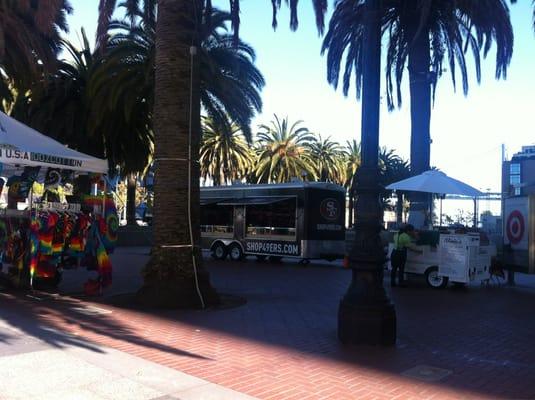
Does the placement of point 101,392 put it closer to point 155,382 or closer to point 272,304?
point 155,382

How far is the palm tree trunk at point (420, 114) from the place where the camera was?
17531 millimetres

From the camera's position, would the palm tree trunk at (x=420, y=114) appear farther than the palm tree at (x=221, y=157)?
No

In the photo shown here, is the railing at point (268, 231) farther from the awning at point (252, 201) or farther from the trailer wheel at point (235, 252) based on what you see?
the awning at point (252, 201)

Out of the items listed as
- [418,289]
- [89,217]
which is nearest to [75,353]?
[89,217]

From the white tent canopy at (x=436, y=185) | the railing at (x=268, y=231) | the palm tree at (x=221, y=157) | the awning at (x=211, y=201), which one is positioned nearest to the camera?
the white tent canopy at (x=436, y=185)

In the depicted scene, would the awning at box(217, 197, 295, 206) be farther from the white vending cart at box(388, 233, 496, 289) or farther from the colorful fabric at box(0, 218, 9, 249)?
the colorful fabric at box(0, 218, 9, 249)

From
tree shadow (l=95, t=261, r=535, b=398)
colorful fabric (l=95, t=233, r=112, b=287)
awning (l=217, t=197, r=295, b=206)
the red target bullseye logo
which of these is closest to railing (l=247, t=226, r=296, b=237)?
awning (l=217, t=197, r=295, b=206)

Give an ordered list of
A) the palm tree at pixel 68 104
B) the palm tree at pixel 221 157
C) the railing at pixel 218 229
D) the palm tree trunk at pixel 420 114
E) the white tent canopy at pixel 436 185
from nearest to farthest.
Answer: the white tent canopy at pixel 436 185 < the palm tree trunk at pixel 420 114 < the palm tree at pixel 68 104 < the railing at pixel 218 229 < the palm tree at pixel 221 157

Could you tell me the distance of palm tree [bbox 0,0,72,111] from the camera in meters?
13.6

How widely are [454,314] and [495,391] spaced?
4.41 m

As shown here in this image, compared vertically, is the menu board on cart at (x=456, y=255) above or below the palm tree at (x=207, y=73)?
below

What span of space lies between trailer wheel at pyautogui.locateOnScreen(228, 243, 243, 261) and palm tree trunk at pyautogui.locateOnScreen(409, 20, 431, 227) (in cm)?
708

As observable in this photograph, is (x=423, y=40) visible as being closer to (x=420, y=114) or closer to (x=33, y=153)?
(x=420, y=114)

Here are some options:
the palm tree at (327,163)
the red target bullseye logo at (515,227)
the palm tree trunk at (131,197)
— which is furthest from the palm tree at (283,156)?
the red target bullseye logo at (515,227)
